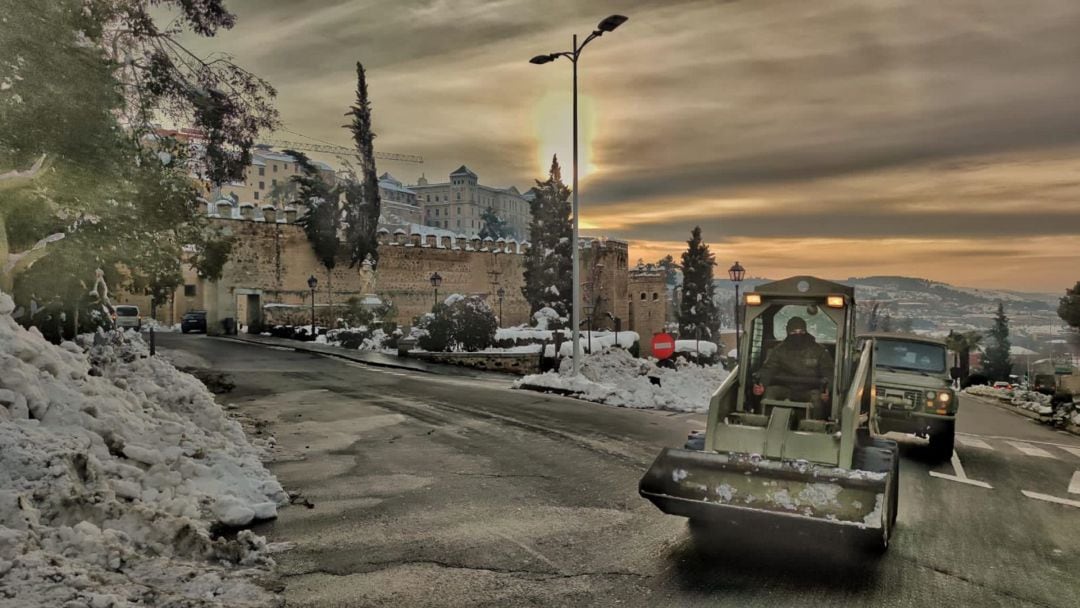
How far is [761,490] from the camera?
18.0ft

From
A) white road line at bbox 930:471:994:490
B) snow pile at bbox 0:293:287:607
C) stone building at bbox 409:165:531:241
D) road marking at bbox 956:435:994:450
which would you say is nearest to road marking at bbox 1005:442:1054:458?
road marking at bbox 956:435:994:450

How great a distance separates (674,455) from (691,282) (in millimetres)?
59951

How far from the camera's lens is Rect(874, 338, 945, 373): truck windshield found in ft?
35.7

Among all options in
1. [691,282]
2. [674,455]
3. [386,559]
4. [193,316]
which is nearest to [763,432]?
[674,455]

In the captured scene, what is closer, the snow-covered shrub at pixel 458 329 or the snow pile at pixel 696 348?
the snow-covered shrub at pixel 458 329

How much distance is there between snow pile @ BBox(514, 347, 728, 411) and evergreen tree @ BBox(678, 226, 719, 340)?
3925 cm

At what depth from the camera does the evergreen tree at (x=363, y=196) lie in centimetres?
4828

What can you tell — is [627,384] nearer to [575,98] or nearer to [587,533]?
[575,98]

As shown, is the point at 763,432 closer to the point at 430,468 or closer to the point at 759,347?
the point at 759,347

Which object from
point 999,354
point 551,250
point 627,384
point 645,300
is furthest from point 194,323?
point 999,354

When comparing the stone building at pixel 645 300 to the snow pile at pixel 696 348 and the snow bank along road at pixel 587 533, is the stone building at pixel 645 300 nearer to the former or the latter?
the snow pile at pixel 696 348

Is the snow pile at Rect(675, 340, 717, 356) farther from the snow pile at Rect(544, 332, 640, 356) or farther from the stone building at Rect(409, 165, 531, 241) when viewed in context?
the stone building at Rect(409, 165, 531, 241)

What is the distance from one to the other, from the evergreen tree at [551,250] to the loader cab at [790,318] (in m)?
40.0

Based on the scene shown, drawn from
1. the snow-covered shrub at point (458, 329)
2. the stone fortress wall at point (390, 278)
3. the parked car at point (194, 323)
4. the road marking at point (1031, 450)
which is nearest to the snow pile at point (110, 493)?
the road marking at point (1031, 450)
